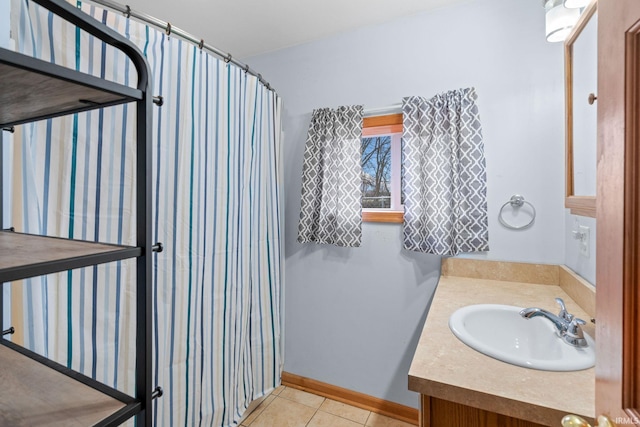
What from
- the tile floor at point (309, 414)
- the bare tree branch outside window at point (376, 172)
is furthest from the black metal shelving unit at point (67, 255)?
the bare tree branch outside window at point (376, 172)

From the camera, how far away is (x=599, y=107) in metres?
0.56

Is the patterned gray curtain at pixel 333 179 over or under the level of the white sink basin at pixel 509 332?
over

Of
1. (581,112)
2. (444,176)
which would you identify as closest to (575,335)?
(581,112)

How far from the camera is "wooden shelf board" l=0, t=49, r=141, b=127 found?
45 cm

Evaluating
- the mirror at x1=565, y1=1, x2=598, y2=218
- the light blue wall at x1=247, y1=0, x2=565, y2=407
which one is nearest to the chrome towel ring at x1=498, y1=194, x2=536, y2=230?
the light blue wall at x1=247, y1=0, x2=565, y2=407

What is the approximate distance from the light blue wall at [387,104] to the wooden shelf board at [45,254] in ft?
4.92

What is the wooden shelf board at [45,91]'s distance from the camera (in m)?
0.45

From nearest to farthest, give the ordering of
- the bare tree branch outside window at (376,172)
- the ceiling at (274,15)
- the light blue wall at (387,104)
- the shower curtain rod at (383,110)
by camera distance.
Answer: the light blue wall at (387,104), the ceiling at (274,15), the shower curtain rod at (383,110), the bare tree branch outside window at (376,172)

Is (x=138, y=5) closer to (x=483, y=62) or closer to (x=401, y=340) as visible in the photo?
(x=483, y=62)

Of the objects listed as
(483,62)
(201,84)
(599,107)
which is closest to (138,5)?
(201,84)

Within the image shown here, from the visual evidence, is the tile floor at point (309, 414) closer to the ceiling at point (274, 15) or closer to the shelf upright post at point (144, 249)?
the shelf upright post at point (144, 249)

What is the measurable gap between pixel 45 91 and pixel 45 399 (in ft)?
2.03

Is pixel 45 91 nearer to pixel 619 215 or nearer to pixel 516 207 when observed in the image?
pixel 619 215

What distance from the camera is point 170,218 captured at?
1210 millimetres
